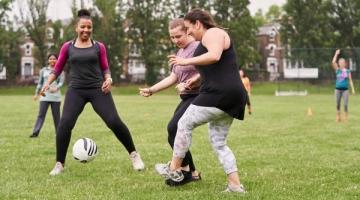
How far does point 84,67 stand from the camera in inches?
289

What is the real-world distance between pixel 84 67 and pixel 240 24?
61.9 metres

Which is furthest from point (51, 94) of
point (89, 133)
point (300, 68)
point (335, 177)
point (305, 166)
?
point (300, 68)

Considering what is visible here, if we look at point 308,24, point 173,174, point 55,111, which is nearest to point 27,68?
point 308,24

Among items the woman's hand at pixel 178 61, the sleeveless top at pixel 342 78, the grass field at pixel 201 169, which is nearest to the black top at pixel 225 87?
the woman's hand at pixel 178 61

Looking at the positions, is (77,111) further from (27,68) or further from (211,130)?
(27,68)

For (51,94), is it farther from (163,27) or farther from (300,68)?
(163,27)

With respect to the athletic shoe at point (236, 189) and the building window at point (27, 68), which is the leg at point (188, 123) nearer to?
the athletic shoe at point (236, 189)

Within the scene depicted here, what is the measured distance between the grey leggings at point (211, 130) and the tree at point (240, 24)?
61.6m

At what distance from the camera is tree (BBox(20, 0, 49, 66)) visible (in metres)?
68.1

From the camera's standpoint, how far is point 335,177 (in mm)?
6938

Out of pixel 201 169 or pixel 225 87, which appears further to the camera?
pixel 201 169

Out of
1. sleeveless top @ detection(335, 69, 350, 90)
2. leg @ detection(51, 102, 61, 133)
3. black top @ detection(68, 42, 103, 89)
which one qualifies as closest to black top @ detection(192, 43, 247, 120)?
black top @ detection(68, 42, 103, 89)

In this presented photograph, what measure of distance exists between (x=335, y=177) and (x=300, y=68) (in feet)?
139

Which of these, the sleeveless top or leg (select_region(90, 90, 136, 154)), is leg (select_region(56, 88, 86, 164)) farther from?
the sleeveless top
